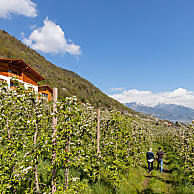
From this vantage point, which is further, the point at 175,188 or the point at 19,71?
the point at 19,71

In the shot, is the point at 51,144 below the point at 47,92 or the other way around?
below

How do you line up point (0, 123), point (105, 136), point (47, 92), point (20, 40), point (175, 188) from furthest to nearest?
point (20, 40) → point (47, 92) → point (105, 136) → point (175, 188) → point (0, 123)

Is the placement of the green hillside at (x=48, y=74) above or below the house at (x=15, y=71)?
above

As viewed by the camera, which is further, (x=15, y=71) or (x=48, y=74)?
(x=48, y=74)

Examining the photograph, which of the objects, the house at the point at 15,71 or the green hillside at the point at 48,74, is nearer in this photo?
the house at the point at 15,71

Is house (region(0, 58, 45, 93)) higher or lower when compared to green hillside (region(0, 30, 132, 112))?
lower

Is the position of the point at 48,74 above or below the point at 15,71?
above

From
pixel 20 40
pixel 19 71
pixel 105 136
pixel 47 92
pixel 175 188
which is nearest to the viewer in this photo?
pixel 175 188

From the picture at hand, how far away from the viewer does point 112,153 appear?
8.62m

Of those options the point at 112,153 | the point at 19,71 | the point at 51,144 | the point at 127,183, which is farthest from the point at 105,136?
the point at 19,71

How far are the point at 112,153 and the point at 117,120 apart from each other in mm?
2111

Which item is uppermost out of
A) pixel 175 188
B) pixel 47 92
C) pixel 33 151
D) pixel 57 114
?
pixel 47 92

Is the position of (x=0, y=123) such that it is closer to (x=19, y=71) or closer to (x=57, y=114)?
(x=57, y=114)

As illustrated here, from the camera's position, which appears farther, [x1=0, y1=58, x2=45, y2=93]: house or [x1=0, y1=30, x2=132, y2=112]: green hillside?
[x1=0, y1=30, x2=132, y2=112]: green hillside
